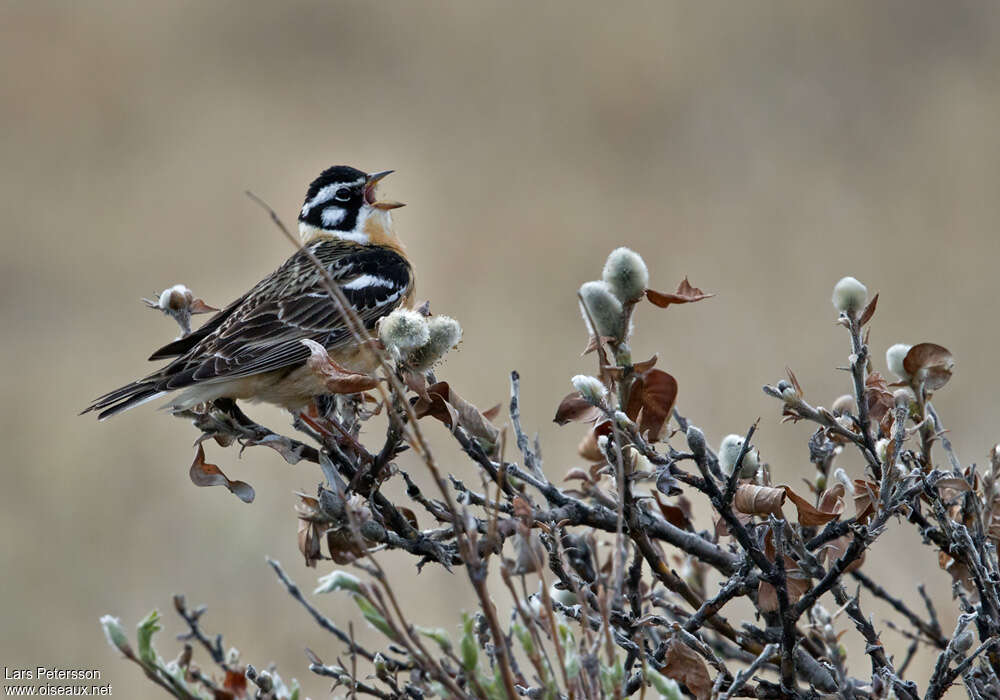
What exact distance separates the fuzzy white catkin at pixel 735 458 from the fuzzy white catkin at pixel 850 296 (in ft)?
1.38

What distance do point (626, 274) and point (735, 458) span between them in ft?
1.67

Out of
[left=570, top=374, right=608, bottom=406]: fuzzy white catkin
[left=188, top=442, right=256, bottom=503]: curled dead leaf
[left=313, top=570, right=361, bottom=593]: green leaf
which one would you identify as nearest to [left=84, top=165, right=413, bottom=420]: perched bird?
[left=188, top=442, right=256, bottom=503]: curled dead leaf

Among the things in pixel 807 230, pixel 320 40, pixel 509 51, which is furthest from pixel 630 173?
pixel 320 40

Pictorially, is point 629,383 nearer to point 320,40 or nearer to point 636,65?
point 636,65

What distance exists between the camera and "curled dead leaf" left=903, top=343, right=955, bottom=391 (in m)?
2.83

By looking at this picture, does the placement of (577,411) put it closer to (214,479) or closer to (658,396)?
(658,396)

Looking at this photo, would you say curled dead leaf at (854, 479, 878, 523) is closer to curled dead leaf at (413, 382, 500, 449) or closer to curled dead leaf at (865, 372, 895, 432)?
curled dead leaf at (865, 372, 895, 432)

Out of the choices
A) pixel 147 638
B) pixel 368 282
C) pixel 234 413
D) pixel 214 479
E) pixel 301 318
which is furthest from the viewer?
pixel 368 282

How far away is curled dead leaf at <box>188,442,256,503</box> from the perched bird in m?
0.68

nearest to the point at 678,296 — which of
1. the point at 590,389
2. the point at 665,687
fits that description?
the point at 590,389

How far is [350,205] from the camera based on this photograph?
231 inches

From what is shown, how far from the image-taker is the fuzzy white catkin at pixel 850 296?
278cm

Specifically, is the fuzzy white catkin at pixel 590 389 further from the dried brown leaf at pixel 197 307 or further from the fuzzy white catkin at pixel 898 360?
the dried brown leaf at pixel 197 307

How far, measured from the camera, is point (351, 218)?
5.87m
